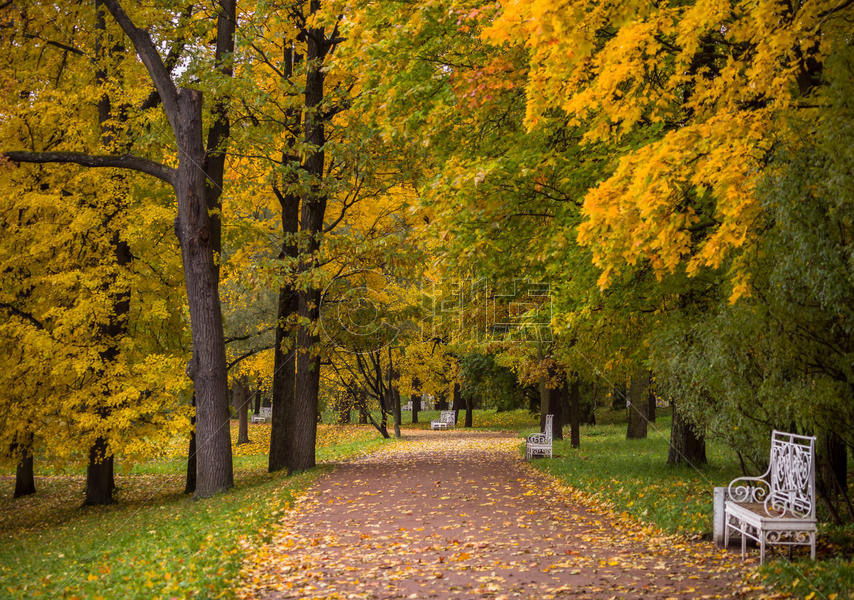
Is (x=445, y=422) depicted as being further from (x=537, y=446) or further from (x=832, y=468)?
(x=832, y=468)

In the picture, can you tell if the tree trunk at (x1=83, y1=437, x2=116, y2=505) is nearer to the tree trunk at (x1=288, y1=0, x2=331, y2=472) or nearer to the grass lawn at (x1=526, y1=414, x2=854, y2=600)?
the tree trunk at (x1=288, y1=0, x2=331, y2=472)

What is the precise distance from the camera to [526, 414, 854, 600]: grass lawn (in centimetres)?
582

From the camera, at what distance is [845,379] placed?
648 centimetres

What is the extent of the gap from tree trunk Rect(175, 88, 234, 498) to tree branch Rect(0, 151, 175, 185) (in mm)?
404

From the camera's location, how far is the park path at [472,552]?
247 inches

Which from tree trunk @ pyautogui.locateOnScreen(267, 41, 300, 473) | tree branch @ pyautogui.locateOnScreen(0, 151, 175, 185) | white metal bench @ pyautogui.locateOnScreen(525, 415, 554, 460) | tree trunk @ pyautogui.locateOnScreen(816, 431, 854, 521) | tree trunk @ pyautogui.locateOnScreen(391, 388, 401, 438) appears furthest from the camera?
tree trunk @ pyautogui.locateOnScreen(391, 388, 401, 438)

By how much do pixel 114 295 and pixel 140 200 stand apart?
2484 mm

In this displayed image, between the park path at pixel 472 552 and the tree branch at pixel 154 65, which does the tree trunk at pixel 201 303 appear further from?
the park path at pixel 472 552

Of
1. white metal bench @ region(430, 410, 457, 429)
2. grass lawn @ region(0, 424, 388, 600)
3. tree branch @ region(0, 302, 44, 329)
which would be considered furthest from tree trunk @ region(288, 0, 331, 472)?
white metal bench @ region(430, 410, 457, 429)

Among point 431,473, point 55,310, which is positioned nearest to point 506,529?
point 431,473

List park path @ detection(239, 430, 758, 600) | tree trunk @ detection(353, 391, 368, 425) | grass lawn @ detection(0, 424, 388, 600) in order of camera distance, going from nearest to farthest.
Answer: park path @ detection(239, 430, 758, 600) < grass lawn @ detection(0, 424, 388, 600) < tree trunk @ detection(353, 391, 368, 425)

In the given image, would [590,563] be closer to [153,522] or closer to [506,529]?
[506,529]

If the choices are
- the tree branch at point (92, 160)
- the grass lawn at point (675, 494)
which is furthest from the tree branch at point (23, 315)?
the grass lawn at point (675, 494)

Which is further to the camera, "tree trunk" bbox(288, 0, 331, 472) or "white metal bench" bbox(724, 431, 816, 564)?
"tree trunk" bbox(288, 0, 331, 472)
